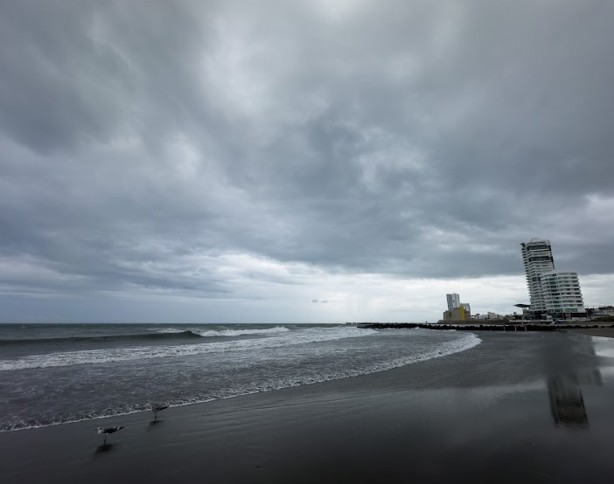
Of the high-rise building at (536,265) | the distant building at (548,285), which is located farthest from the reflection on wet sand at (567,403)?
the high-rise building at (536,265)

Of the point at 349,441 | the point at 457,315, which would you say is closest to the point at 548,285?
the point at 457,315

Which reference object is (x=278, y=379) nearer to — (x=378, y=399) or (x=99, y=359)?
(x=378, y=399)

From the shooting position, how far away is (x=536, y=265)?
157375mm

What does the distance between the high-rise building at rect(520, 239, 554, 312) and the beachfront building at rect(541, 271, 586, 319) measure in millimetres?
8052

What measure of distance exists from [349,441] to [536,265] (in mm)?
184197

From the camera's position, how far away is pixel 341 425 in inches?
332

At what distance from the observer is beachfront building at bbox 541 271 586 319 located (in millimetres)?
133750

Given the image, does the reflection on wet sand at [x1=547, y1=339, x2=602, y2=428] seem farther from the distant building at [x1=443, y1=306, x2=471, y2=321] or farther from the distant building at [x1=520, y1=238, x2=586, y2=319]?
the distant building at [x1=443, y1=306, x2=471, y2=321]

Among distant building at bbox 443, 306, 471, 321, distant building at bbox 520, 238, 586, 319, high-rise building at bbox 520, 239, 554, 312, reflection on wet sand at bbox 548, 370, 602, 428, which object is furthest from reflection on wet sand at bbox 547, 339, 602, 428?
high-rise building at bbox 520, 239, 554, 312

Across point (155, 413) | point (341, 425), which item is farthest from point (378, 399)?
point (155, 413)

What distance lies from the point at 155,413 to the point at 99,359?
18.1 m

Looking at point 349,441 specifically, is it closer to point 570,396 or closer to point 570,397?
point 570,397

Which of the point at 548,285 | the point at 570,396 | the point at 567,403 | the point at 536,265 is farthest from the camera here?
the point at 536,265

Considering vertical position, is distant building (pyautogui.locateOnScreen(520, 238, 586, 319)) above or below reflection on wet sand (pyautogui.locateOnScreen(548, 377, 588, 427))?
above
